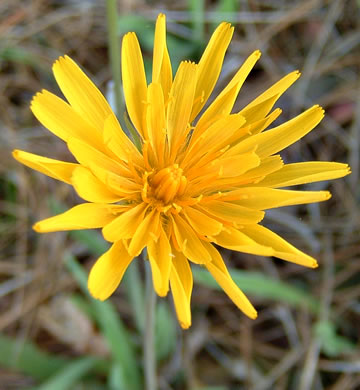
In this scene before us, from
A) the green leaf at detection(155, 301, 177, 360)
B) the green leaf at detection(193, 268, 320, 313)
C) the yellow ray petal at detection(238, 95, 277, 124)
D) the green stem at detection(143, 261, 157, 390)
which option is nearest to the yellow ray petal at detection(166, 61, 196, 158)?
the yellow ray petal at detection(238, 95, 277, 124)

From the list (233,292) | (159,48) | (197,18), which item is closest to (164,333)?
(233,292)

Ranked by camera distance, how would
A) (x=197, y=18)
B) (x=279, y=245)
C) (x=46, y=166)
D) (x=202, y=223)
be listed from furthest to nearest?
1. (x=197, y=18)
2. (x=202, y=223)
3. (x=279, y=245)
4. (x=46, y=166)

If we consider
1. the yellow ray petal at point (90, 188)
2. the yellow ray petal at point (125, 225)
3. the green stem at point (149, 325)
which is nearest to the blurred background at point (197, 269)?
the green stem at point (149, 325)

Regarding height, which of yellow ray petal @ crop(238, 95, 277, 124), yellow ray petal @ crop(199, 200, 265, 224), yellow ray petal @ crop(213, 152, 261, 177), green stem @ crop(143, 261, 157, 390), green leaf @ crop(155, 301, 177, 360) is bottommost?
green leaf @ crop(155, 301, 177, 360)

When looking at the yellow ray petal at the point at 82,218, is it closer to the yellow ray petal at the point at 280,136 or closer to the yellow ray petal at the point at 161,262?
the yellow ray petal at the point at 161,262

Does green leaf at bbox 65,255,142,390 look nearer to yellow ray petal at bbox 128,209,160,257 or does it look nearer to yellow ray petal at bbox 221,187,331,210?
yellow ray petal at bbox 128,209,160,257

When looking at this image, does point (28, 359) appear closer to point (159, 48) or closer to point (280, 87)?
point (159, 48)

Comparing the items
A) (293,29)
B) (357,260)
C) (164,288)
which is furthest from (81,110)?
(293,29)

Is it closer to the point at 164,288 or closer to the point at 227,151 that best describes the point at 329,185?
the point at 227,151
